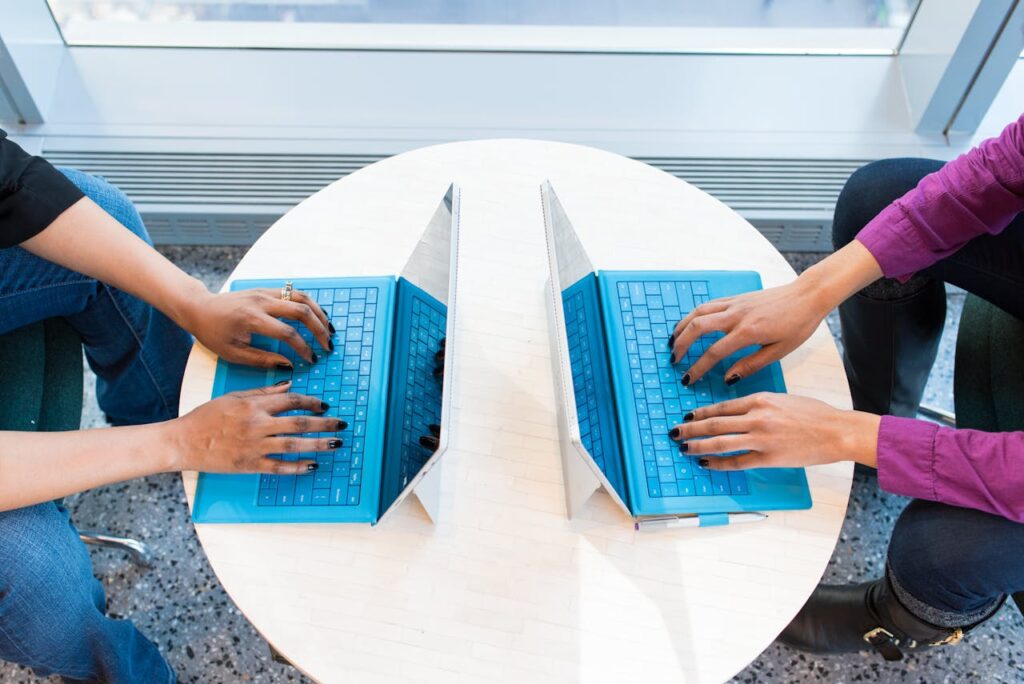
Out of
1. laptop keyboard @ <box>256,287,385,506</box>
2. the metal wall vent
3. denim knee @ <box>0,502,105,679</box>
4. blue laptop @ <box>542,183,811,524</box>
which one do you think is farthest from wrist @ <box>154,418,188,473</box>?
the metal wall vent

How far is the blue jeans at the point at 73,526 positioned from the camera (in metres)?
1.13

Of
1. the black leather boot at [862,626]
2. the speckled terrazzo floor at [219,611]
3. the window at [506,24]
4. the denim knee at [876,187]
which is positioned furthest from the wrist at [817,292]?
the window at [506,24]

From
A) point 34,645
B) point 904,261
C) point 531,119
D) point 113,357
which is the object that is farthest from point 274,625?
point 531,119

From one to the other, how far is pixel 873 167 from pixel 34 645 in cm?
142

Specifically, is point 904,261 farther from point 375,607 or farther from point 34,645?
point 34,645

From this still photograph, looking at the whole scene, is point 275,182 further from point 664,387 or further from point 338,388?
point 664,387

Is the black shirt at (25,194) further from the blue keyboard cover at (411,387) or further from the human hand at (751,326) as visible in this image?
the human hand at (751,326)

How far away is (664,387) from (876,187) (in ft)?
1.72

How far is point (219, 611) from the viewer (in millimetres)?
1651

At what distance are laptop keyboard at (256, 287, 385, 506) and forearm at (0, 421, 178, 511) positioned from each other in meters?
0.15

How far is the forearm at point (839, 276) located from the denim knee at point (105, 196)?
1011mm

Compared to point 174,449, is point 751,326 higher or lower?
higher

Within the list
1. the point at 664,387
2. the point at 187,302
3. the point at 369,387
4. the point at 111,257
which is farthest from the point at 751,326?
the point at 111,257

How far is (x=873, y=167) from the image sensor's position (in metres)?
1.41
